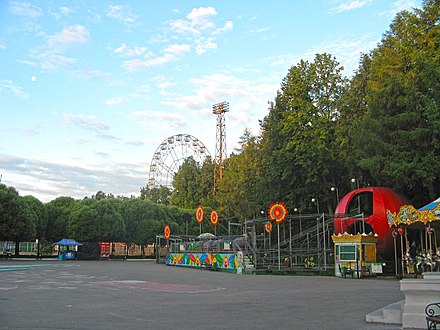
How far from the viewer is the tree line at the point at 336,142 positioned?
29.0m

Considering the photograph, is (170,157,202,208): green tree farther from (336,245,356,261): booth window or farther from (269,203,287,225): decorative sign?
(336,245,356,261): booth window

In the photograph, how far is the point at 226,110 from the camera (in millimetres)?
75625

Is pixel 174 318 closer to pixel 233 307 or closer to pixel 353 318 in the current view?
pixel 233 307

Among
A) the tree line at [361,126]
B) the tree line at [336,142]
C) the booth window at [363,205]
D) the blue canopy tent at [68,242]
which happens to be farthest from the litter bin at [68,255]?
the booth window at [363,205]

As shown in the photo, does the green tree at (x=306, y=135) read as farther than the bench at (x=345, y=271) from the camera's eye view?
Yes

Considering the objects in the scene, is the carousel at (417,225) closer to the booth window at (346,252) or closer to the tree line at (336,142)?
the booth window at (346,252)

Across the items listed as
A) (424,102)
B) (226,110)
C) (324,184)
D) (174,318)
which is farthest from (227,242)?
(226,110)

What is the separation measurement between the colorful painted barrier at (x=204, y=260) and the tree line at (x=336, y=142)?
304 inches

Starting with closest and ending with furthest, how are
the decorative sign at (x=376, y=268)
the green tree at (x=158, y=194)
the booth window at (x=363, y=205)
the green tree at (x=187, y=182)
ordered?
the decorative sign at (x=376, y=268) → the booth window at (x=363, y=205) → the green tree at (x=187, y=182) → the green tree at (x=158, y=194)

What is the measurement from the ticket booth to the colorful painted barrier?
8.44 meters

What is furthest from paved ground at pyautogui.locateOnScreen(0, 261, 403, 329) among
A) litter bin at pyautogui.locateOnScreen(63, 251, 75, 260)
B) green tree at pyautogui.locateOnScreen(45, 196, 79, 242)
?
green tree at pyautogui.locateOnScreen(45, 196, 79, 242)

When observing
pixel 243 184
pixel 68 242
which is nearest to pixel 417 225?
pixel 243 184

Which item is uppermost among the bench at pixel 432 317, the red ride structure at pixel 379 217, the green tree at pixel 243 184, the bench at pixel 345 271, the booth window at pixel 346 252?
the green tree at pixel 243 184

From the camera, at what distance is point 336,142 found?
37281 mm
